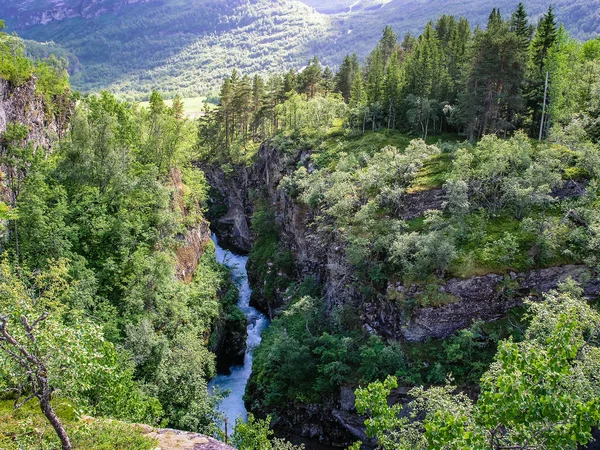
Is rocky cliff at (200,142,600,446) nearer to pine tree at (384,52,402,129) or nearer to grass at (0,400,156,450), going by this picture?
grass at (0,400,156,450)

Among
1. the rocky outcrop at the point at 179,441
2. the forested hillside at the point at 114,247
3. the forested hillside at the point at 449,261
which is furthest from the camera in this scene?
the forested hillside at the point at 114,247

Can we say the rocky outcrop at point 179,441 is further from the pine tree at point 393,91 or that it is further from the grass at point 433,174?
the pine tree at point 393,91

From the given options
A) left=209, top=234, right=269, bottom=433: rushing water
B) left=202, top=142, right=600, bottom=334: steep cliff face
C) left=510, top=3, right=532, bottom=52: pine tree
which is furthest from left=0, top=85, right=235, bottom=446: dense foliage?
left=510, top=3, right=532, bottom=52: pine tree

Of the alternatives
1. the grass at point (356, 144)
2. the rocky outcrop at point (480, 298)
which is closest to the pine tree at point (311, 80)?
the grass at point (356, 144)

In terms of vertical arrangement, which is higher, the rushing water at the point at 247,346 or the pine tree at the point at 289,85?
the pine tree at the point at 289,85

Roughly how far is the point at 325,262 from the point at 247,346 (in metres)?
14.7

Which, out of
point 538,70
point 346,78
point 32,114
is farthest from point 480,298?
point 346,78

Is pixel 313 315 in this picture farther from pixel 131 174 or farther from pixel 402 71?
pixel 402 71

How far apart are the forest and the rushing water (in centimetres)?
219

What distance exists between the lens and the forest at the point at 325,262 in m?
20.4

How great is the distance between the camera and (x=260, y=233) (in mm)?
65438

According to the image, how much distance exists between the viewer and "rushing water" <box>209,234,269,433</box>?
41969 mm

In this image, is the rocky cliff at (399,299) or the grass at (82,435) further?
the rocky cliff at (399,299)

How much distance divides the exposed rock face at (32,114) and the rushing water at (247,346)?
28.4 m
